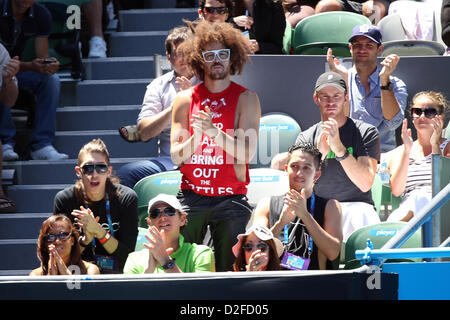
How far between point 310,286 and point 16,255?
3430 millimetres

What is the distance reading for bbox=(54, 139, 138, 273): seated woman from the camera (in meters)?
5.23

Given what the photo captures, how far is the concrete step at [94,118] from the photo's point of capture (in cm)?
754

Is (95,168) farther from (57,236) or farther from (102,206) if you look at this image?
(57,236)

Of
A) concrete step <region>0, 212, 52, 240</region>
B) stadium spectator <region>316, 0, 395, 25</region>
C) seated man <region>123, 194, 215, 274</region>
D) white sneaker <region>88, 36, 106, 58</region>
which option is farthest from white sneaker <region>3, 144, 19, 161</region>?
stadium spectator <region>316, 0, 395, 25</region>

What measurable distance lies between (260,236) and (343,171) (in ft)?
4.06

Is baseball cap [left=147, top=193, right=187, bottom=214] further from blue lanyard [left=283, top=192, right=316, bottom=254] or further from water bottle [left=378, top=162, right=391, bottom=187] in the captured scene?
water bottle [left=378, top=162, right=391, bottom=187]

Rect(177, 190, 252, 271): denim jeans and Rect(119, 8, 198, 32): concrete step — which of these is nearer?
Rect(177, 190, 252, 271): denim jeans

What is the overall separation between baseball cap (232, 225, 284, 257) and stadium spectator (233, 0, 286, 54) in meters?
2.92

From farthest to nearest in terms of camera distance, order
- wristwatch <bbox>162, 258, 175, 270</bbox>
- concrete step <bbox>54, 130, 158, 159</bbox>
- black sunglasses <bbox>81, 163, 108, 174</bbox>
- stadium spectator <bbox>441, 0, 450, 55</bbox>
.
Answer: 1. stadium spectator <bbox>441, 0, 450, 55</bbox>
2. concrete step <bbox>54, 130, 158, 159</bbox>
3. black sunglasses <bbox>81, 163, 108, 174</bbox>
4. wristwatch <bbox>162, 258, 175, 270</bbox>

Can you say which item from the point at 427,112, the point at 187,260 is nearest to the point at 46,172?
the point at 187,260

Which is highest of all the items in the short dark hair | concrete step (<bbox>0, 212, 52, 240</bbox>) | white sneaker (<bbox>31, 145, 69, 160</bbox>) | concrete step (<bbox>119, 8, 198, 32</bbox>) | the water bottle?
concrete step (<bbox>119, 8, 198, 32</bbox>)

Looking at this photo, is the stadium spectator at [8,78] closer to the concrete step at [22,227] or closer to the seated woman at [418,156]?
the concrete step at [22,227]

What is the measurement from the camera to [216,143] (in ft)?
16.8

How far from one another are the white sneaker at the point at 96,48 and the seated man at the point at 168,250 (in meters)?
3.34
